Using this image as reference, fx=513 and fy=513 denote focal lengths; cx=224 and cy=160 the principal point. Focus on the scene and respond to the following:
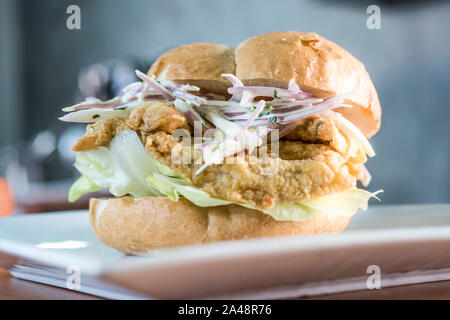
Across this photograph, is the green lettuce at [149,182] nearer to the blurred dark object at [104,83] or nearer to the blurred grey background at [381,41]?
the blurred grey background at [381,41]

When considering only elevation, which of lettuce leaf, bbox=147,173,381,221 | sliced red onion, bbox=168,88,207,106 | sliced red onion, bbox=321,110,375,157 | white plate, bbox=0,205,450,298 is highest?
sliced red onion, bbox=168,88,207,106

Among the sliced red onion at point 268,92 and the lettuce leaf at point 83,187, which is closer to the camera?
the sliced red onion at point 268,92

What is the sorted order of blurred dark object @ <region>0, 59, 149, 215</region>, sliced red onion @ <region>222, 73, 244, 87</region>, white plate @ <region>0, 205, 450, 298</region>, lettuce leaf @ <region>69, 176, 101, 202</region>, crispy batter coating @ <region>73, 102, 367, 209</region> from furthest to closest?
blurred dark object @ <region>0, 59, 149, 215</region> → lettuce leaf @ <region>69, 176, 101, 202</region> → sliced red onion @ <region>222, 73, 244, 87</region> → crispy batter coating @ <region>73, 102, 367, 209</region> → white plate @ <region>0, 205, 450, 298</region>

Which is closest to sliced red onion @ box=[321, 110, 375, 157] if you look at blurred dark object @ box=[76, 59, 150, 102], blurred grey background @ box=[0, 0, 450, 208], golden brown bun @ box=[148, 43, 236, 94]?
golden brown bun @ box=[148, 43, 236, 94]

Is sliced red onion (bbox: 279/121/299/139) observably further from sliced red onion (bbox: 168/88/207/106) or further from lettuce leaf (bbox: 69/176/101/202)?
lettuce leaf (bbox: 69/176/101/202)

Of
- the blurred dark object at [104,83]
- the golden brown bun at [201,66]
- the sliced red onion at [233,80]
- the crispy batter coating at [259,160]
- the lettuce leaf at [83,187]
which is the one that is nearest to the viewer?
the crispy batter coating at [259,160]

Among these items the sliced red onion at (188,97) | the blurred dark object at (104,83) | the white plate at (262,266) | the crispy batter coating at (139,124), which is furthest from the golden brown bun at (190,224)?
the blurred dark object at (104,83)

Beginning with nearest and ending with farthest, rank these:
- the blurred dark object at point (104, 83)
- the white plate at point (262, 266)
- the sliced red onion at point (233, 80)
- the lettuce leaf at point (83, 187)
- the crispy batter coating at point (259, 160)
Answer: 1. the white plate at point (262, 266)
2. the crispy batter coating at point (259, 160)
3. the sliced red onion at point (233, 80)
4. the lettuce leaf at point (83, 187)
5. the blurred dark object at point (104, 83)
